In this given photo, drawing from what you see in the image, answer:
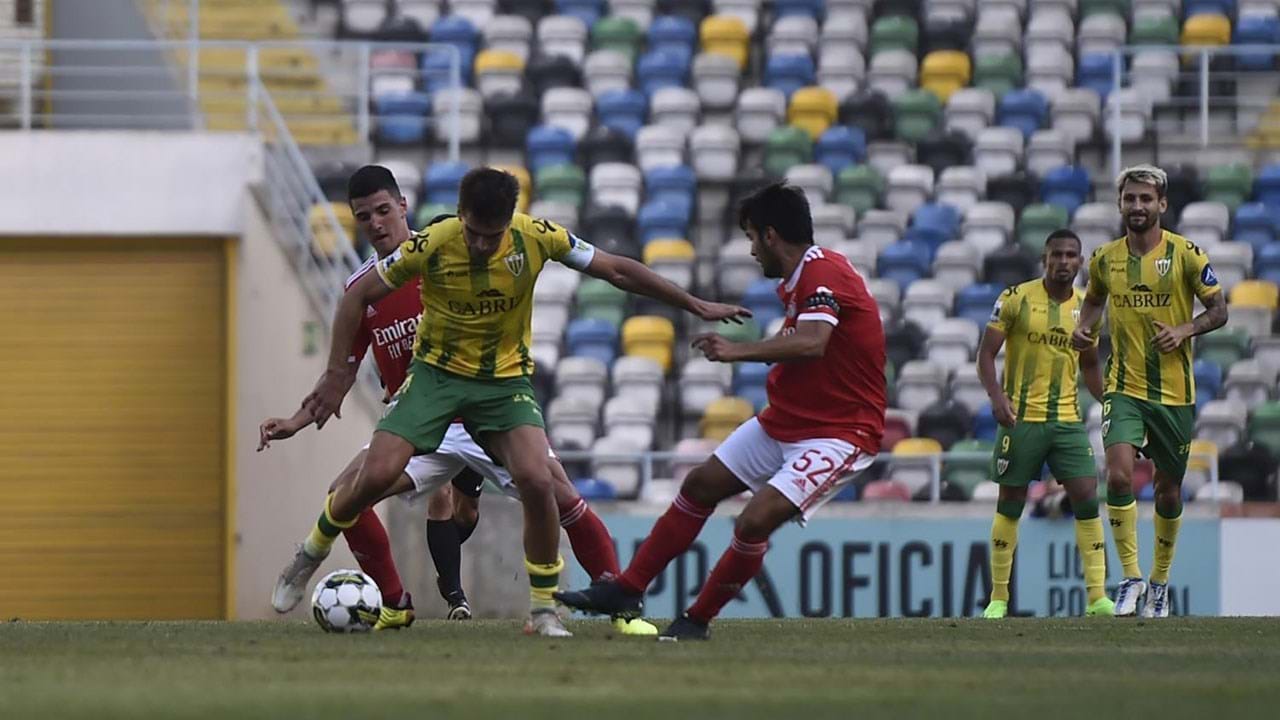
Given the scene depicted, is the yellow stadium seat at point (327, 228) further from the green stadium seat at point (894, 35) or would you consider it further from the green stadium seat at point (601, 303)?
the green stadium seat at point (894, 35)

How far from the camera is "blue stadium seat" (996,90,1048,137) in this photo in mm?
19312

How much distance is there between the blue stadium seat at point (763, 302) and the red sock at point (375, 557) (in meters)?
7.56

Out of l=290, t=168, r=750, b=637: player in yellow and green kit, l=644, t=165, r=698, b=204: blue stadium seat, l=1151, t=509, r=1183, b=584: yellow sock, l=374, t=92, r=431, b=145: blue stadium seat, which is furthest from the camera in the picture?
l=374, t=92, r=431, b=145: blue stadium seat

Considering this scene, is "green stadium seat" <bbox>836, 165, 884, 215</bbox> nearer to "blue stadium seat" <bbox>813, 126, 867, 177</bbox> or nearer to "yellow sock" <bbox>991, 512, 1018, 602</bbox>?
"blue stadium seat" <bbox>813, 126, 867, 177</bbox>

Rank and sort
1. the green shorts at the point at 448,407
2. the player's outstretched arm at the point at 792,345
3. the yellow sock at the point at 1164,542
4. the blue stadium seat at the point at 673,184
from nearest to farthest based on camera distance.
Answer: the player's outstretched arm at the point at 792,345, the green shorts at the point at 448,407, the yellow sock at the point at 1164,542, the blue stadium seat at the point at 673,184

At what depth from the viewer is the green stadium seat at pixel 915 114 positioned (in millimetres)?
19375

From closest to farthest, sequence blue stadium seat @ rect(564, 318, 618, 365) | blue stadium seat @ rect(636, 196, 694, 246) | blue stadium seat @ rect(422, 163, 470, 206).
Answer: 1. blue stadium seat @ rect(564, 318, 618, 365)
2. blue stadium seat @ rect(422, 163, 470, 206)
3. blue stadium seat @ rect(636, 196, 694, 246)

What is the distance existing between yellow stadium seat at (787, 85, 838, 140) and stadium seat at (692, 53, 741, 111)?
58 cm

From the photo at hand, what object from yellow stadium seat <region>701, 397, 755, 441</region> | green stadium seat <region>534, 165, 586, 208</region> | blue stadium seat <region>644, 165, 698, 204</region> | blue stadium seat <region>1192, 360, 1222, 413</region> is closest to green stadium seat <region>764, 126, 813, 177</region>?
blue stadium seat <region>644, 165, 698, 204</region>

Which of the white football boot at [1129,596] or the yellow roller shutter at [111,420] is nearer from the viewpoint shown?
the white football boot at [1129,596]

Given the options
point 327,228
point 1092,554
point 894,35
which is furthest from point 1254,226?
point 327,228

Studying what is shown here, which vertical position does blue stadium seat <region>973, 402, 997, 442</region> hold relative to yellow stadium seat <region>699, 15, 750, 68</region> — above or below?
below

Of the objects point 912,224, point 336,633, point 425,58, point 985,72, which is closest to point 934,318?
point 912,224

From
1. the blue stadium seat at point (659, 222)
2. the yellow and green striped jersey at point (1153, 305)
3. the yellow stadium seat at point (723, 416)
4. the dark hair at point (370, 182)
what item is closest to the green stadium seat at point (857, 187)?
the blue stadium seat at point (659, 222)
